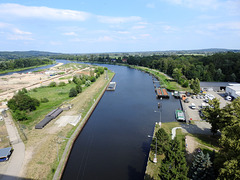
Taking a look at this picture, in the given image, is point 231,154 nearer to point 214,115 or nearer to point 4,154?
point 214,115

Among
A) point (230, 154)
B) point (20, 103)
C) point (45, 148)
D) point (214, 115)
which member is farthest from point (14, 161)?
point (214, 115)

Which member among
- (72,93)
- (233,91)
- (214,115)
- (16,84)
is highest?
(214,115)

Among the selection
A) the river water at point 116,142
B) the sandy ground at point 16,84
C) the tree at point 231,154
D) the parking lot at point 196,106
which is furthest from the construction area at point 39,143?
the sandy ground at point 16,84

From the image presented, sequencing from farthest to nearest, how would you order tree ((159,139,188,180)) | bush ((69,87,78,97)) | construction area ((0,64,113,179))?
1. bush ((69,87,78,97))
2. construction area ((0,64,113,179))
3. tree ((159,139,188,180))

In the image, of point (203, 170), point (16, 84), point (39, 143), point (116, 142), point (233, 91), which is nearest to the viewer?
point (203, 170)

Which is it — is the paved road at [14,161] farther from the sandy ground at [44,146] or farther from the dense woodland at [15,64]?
the dense woodland at [15,64]

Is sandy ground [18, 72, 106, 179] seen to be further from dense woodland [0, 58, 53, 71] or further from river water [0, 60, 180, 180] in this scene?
dense woodland [0, 58, 53, 71]

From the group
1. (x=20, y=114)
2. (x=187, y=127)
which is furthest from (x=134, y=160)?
(x=20, y=114)

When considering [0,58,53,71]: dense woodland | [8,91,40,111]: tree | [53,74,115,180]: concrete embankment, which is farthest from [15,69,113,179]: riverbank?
[0,58,53,71]: dense woodland
